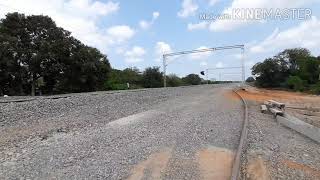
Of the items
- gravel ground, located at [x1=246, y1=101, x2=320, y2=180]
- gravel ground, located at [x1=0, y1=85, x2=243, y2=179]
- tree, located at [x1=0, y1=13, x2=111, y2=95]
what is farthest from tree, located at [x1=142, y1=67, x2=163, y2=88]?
gravel ground, located at [x1=246, y1=101, x2=320, y2=180]

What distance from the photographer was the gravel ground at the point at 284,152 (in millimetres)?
8320

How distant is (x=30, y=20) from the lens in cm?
5325

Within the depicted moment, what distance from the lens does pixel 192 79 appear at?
123875 millimetres

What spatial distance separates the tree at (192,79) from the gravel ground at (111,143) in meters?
103

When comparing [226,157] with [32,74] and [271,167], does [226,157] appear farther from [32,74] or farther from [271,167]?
[32,74]

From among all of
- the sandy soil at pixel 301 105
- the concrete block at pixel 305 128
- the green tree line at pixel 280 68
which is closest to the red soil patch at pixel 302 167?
the concrete block at pixel 305 128

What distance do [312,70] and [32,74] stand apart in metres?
42.0

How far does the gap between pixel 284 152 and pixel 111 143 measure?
4.21 metres

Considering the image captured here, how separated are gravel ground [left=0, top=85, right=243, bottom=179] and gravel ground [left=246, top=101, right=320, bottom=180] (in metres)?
0.61

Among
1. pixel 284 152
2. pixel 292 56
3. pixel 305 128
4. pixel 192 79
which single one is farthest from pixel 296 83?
pixel 192 79

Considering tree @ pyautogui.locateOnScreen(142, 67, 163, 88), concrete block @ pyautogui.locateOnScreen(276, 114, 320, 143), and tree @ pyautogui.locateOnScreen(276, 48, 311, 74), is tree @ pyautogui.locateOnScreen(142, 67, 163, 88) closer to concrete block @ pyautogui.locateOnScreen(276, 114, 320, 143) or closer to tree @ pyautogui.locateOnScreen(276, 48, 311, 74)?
tree @ pyautogui.locateOnScreen(276, 48, 311, 74)

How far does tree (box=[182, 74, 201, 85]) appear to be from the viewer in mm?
119250

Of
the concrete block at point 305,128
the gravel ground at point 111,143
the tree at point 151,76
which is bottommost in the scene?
the concrete block at point 305,128

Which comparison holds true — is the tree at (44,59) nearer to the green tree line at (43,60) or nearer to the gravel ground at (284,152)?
the green tree line at (43,60)
